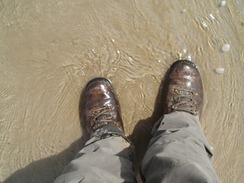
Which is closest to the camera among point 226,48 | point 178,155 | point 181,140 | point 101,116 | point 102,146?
point 178,155

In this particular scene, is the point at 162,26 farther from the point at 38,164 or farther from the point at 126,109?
the point at 38,164

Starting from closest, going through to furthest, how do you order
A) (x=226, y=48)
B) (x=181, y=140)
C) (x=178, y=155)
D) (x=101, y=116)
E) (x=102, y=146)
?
(x=178, y=155), (x=181, y=140), (x=102, y=146), (x=226, y=48), (x=101, y=116)

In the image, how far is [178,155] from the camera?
4.43 feet

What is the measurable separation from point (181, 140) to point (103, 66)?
926 mm

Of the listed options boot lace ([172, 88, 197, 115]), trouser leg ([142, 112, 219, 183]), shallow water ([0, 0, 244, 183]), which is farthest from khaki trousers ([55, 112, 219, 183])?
shallow water ([0, 0, 244, 183])

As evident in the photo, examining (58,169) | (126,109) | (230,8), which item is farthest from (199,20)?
(58,169)

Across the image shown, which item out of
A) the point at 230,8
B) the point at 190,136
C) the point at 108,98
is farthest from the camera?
the point at 108,98

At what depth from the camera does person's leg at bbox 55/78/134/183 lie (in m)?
1.43

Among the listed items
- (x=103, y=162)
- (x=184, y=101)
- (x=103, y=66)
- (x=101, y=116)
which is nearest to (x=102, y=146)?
(x=103, y=162)

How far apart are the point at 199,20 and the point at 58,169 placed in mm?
1749

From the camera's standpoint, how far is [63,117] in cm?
Answer: 214

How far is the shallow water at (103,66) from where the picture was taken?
80.1 inches

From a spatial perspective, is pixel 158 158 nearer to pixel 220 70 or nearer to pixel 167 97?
pixel 167 97

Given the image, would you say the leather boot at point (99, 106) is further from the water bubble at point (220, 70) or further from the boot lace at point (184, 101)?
the water bubble at point (220, 70)
